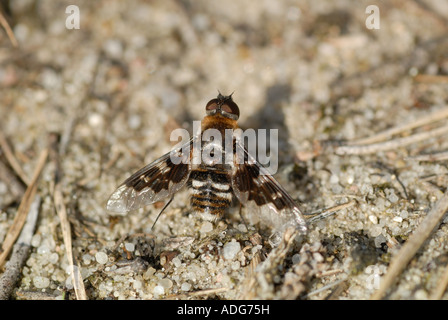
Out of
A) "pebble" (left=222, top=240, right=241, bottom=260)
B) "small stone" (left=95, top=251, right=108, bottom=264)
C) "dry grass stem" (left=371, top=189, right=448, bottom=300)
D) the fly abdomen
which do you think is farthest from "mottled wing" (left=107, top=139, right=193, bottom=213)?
Answer: "dry grass stem" (left=371, top=189, right=448, bottom=300)

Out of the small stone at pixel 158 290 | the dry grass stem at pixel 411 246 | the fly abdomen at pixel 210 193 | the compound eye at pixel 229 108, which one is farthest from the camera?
the compound eye at pixel 229 108

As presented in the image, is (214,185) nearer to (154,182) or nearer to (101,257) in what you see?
(154,182)

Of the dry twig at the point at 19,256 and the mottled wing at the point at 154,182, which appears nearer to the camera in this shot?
the dry twig at the point at 19,256

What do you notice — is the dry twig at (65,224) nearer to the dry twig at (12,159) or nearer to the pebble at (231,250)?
the dry twig at (12,159)

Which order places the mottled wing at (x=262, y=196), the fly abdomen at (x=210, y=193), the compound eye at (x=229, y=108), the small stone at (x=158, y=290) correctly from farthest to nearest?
the compound eye at (x=229, y=108) → the fly abdomen at (x=210, y=193) → the mottled wing at (x=262, y=196) → the small stone at (x=158, y=290)

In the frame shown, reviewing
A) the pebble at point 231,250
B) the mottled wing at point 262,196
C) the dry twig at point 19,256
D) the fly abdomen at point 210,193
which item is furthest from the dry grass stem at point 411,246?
the dry twig at point 19,256

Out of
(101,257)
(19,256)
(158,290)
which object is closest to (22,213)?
(19,256)

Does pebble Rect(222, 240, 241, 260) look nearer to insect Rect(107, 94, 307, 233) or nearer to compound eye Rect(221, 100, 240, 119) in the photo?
insect Rect(107, 94, 307, 233)
